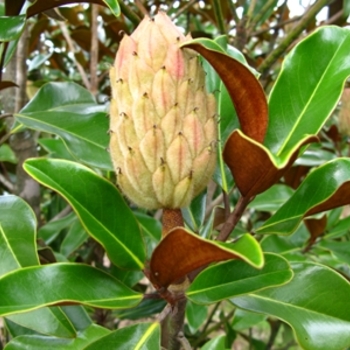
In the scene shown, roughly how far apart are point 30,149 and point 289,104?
87 centimetres

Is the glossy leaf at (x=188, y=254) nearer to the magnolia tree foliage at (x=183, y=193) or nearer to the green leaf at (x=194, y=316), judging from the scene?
the magnolia tree foliage at (x=183, y=193)

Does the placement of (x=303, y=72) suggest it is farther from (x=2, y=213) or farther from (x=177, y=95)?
(x=2, y=213)

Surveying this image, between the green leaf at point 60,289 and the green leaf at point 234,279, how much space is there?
0.30ft

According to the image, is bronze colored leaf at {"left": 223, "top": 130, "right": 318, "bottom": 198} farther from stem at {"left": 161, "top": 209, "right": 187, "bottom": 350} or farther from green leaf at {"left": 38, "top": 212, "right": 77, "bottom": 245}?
green leaf at {"left": 38, "top": 212, "right": 77, "bottom": 245}

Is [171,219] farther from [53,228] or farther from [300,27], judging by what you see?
[53,228]

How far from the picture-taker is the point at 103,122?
40.9 inches

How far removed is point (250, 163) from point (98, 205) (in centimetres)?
23

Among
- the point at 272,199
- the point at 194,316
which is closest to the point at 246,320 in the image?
the point at 194,316

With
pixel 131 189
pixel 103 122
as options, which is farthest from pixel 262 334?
pixel 131 189

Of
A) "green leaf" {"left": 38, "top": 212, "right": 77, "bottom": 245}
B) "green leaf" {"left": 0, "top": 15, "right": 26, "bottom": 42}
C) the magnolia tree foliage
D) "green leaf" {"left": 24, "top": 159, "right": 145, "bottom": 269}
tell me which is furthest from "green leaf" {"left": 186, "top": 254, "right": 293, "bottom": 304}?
"green leaf" {"left": 38, "top": 212, "right": 77, "bottom": 245}

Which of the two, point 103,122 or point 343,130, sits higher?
point 103,122

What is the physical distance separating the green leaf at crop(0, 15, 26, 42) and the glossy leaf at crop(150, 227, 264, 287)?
436 mm

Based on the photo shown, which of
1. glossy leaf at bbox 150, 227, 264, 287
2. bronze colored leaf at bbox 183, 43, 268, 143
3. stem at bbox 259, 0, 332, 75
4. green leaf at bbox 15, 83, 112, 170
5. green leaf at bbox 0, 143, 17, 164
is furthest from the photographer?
green leaf at bbox 0, 143, 17, 164

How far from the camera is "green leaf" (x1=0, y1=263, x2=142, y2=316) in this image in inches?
25.0
